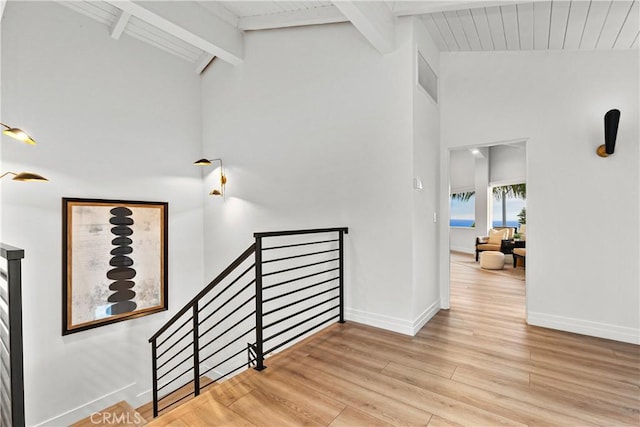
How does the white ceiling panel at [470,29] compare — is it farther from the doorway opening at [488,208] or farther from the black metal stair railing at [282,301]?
the doorway opening at [488,208]

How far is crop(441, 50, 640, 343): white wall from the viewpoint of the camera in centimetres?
278

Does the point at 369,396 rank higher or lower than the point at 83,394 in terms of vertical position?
higher

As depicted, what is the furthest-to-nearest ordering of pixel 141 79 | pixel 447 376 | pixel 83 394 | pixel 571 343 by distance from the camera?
1. pixel 141 79
2. pixel 83 394
3. pixel 571 343
4. pixel 447 376

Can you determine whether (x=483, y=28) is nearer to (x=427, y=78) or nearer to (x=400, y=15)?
(x=427, y=78)

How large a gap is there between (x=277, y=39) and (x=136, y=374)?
4645 mm

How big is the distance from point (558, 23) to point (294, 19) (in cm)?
251

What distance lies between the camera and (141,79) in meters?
4.40

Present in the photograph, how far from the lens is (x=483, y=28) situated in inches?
119

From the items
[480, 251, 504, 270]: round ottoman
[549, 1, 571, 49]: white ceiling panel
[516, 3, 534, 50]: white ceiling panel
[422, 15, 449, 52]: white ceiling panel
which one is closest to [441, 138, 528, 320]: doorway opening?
[480, 251, 504, 270]: round ottoman

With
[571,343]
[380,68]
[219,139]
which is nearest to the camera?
[571,343]

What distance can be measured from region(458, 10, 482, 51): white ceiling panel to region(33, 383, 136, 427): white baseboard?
5614mm

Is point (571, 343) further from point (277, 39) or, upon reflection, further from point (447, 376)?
point (277, 39)

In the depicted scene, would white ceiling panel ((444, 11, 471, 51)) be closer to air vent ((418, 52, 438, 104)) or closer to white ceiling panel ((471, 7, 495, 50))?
white ceiling panel ((471, 7, 495, 50))

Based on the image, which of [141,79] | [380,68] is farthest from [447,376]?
[141,79]
